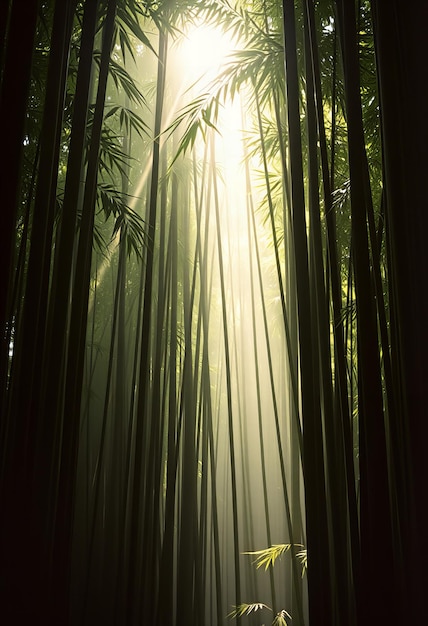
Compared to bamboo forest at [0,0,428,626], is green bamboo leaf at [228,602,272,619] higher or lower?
lower

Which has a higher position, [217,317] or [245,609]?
[217,317]

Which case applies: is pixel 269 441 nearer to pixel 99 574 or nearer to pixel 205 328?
pixel 205 328

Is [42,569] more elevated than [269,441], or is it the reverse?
[269,441]

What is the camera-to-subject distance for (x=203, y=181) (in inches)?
106

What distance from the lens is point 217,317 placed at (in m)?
2.93

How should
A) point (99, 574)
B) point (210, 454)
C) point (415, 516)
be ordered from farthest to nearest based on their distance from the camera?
point (210, 454) → point (99, 574) → point (415, 516)

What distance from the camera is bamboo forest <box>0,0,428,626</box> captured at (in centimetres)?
164

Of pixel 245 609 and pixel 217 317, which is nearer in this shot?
pixel 245 609

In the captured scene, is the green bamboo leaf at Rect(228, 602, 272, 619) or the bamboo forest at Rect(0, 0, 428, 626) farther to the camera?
the green bamboo leaf at Rect(228, 602, 272, 619)

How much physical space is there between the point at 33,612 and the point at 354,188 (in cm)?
153

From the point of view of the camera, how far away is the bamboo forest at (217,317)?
164 centimetres

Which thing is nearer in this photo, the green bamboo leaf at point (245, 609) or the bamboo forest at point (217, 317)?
the bamboo forest at point (217, 317)

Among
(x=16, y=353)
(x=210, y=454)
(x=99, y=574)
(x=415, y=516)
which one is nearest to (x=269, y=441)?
(x=210, y=454)

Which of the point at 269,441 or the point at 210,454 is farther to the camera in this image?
the point at 269,441
